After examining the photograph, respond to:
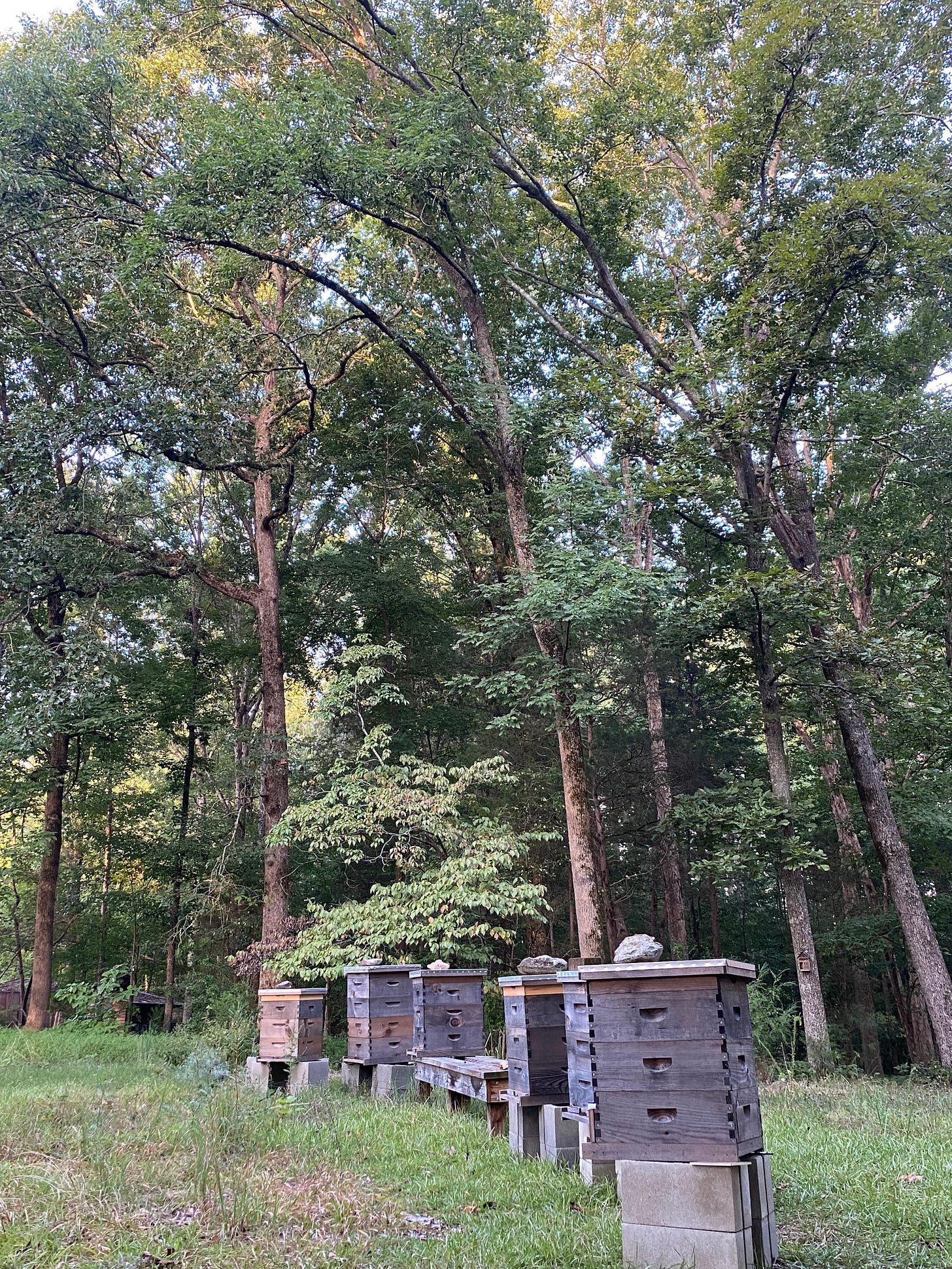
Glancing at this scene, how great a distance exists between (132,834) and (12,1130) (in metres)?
14.7

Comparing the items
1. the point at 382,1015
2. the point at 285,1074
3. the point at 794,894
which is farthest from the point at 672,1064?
the point at 794,894

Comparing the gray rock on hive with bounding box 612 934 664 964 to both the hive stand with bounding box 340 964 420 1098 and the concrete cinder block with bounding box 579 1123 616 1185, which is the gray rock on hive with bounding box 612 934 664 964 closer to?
the concrete cinder block with bounding box 579 1123 616 1185

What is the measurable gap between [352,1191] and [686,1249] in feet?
5.99

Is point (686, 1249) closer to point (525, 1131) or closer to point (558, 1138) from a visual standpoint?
point (558, 1138)

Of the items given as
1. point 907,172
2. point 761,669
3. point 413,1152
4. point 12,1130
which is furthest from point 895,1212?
point 907,172

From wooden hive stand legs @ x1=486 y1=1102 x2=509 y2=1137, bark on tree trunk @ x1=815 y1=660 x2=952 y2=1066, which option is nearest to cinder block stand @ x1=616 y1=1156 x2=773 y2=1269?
wooden hive stand legs @ x1=486 y1=1102 x2=509 y2=1137

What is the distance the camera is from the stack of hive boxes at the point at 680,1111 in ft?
10.9

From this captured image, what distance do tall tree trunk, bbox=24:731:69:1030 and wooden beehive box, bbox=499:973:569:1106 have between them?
1271cm

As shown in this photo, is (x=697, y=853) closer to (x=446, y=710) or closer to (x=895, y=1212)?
(x=446, y=710)

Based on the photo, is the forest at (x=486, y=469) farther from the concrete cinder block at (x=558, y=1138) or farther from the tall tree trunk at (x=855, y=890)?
the concrete cinder block at (x=558, y=1138)

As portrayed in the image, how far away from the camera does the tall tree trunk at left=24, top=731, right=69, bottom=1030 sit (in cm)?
1558

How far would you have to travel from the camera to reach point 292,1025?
8.85m

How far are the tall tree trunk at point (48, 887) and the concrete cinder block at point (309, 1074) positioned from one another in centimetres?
919

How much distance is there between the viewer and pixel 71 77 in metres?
10.9
